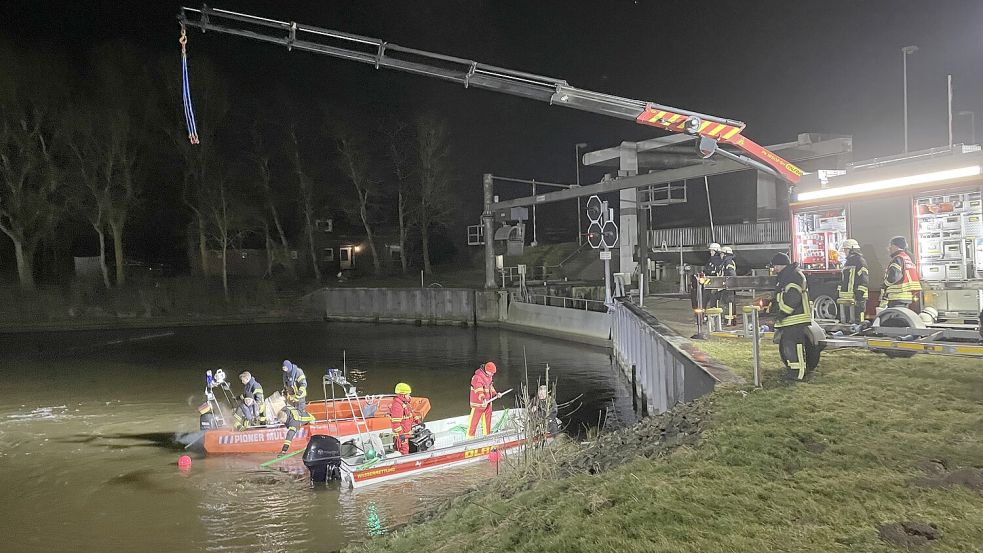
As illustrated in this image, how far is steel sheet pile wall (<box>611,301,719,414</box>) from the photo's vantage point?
9.61 m

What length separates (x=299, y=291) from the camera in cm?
4388

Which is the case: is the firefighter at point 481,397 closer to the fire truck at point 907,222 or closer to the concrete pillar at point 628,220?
the fire truck at point 907,222

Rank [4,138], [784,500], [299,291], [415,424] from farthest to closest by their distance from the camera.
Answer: [299,291], [4,138], [415,424], [784,500]

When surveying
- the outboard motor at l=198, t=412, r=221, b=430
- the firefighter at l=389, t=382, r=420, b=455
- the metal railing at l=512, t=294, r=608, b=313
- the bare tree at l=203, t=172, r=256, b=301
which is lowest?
the outboard motor at l=198, t=412, r=221, b=430

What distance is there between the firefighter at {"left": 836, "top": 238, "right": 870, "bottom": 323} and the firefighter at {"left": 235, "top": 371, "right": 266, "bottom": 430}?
1107 centimetres

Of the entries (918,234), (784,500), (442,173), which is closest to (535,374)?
(918,234)

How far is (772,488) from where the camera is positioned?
504cm

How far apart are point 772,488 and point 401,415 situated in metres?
6.95

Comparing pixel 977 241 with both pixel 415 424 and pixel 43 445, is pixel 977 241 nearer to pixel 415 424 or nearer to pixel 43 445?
pixel 415 424

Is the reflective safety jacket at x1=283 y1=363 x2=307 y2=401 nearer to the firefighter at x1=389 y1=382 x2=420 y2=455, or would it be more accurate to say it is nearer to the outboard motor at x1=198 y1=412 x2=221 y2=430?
the outboard motor at x1=198 y1=412 x2=221 y2=430

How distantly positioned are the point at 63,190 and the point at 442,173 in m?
24.0

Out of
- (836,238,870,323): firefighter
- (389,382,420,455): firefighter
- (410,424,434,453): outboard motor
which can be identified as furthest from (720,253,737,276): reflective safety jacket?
(389,382,420,455): firefighter

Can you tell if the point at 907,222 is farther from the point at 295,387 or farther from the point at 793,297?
the point at 295,387

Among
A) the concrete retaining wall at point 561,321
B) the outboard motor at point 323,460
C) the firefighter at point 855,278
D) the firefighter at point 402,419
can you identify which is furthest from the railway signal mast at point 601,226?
the outboard motor at point 323,460
